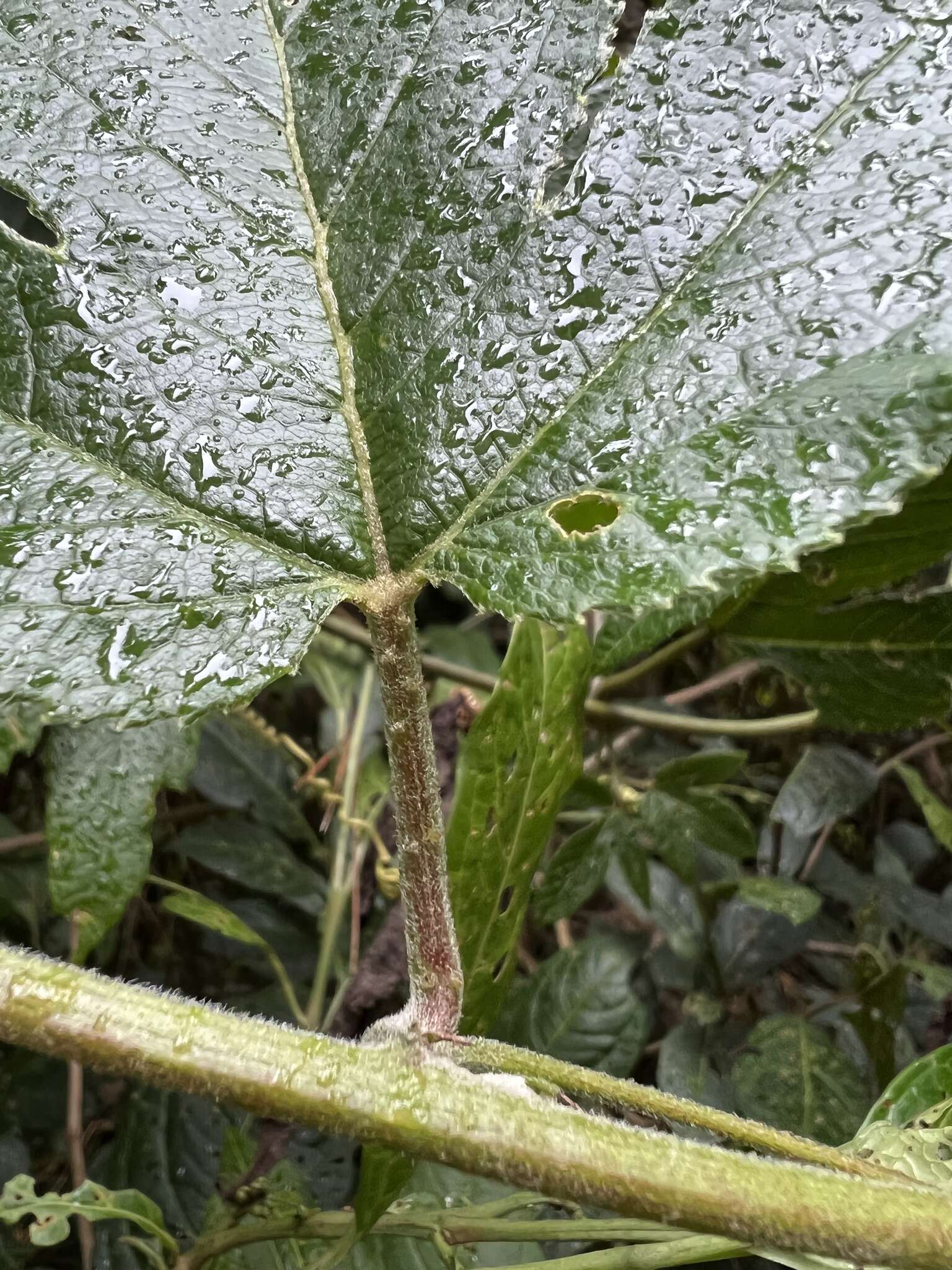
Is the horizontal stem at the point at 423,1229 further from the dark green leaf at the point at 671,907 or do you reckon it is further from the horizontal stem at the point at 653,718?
the horizontal stem at the point at 653,718

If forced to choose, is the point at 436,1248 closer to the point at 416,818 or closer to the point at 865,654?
the point at 416,818

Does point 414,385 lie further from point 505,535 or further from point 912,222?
point 912,222

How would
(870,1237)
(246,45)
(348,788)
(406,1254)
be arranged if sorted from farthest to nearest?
(348,788)
(406,1254)
(246,45)
(870,1237)

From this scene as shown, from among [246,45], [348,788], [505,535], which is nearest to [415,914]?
[505,535]

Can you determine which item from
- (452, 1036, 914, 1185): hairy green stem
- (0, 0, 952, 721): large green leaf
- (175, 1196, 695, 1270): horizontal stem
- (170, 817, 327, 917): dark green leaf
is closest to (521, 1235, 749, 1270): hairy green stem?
(175, 1196, 695, 1270): horizontal stem

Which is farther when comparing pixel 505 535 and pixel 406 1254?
pixel 406 1254
